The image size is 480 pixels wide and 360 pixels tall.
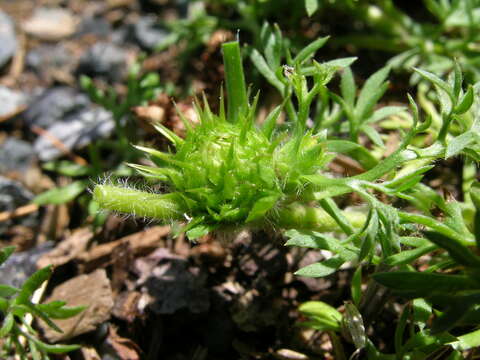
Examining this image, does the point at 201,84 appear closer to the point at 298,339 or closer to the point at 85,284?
the point at 85,284

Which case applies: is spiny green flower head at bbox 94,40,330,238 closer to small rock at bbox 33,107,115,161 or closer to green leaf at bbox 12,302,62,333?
green leaf at bbox 12,302,62,333

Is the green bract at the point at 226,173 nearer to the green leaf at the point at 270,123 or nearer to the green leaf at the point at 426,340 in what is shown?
the green leaf at the point at 270,123

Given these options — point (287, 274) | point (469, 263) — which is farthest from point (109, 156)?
point (469, 263)

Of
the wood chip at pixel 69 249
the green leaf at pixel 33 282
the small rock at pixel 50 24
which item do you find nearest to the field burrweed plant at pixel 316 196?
the green leaf at pixel 33 282

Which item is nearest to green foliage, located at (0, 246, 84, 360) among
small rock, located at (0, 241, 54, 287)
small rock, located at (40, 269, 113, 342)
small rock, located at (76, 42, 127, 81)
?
small rock, located at (40, 269, 113, 342)

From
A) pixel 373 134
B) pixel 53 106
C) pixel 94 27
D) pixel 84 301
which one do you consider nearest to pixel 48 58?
pixel 94 27
